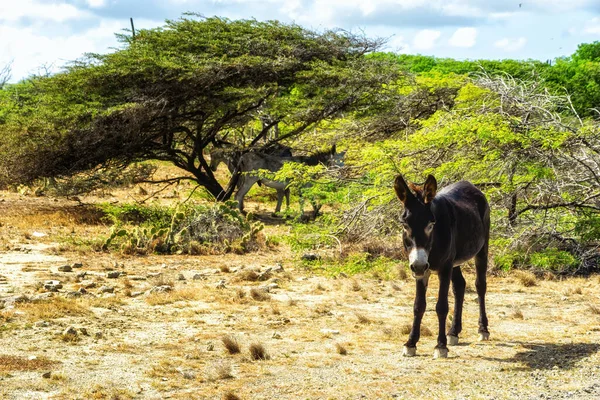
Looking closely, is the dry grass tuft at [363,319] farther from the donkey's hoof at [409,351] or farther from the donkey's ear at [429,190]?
the donkey's ear at [429,190]

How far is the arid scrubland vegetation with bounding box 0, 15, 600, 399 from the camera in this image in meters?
7.88

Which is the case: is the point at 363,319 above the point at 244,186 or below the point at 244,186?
below

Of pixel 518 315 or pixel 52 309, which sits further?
pixel 518 315

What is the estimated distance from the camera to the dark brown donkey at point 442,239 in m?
7.61

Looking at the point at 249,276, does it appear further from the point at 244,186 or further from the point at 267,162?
the point at 267,162

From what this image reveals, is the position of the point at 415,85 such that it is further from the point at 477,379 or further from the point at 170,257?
the point at 477,379

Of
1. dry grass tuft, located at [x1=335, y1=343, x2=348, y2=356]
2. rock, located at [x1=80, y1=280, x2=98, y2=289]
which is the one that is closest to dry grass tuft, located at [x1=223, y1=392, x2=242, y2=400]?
dry grass tuft, located at [x1=335, y1=343, x2=348, y2=356]

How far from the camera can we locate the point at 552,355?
8.27m

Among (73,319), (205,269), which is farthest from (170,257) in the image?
(73,319)

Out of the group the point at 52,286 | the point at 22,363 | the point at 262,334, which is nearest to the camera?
the point at 22,363

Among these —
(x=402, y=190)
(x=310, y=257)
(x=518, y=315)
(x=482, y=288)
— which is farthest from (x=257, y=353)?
(x=310, y=257)

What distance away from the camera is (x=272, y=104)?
22750mm

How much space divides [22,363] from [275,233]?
11647mm

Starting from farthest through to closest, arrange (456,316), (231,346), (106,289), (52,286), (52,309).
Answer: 1. (106,289)
2. (52,286)
3. (52,309)
4. (456,316)
5. (231,346)
